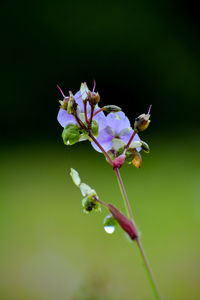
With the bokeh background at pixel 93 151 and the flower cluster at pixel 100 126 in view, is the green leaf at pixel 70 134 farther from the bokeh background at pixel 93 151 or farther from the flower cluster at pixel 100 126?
→ the bokeh background at pixel 93 151

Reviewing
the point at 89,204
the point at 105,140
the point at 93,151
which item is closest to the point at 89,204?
the point at 89,204

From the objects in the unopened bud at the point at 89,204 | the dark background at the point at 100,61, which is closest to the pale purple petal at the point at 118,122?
the unopened bud at the point at 89,204

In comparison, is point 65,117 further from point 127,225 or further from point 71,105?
point 127,225

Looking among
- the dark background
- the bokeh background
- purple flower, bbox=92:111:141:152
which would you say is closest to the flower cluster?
purple flower, bbox=92:111:141:152
